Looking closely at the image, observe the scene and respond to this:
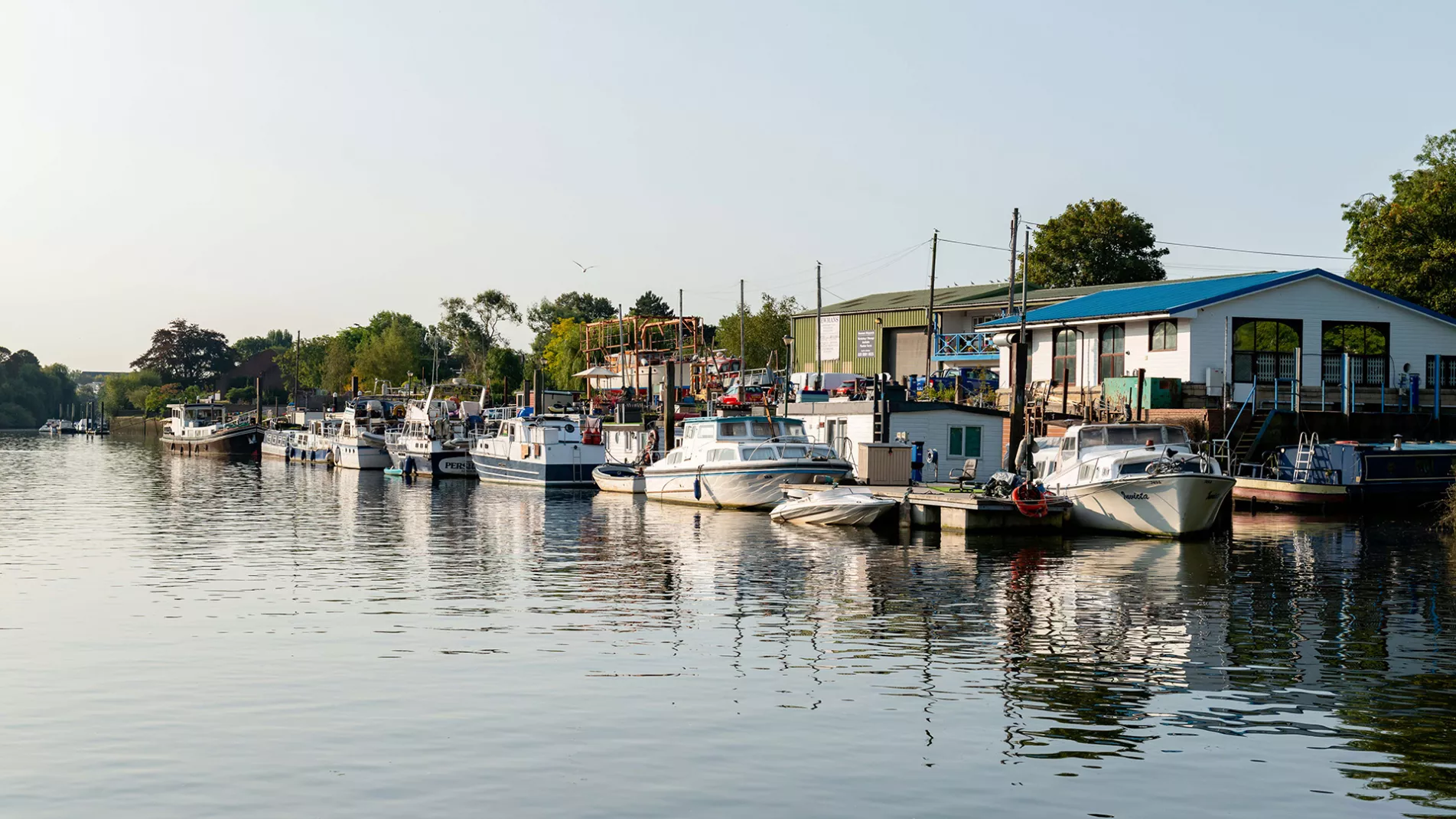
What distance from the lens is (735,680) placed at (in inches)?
720

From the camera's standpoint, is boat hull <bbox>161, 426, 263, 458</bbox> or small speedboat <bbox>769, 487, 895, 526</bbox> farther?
boat hull <bbox>161, 426, 263, 458</bbox>

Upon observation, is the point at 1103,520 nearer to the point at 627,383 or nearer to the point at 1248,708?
the point at 1248,708

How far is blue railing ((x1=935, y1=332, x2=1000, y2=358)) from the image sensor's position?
67875 millimetres

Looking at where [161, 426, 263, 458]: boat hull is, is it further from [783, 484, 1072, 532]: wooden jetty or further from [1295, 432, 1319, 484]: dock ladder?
[1295, 432, 1319, 484]: dock ladder

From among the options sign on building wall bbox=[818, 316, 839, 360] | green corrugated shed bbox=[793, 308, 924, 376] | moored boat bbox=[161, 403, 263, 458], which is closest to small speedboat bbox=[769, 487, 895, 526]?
green corrugated shed bbox=[793, 308, 924, 376]

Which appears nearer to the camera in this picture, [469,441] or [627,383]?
[469,441]

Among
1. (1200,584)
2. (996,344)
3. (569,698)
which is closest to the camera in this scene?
(569,698)

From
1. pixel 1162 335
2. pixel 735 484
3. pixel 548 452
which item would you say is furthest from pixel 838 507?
pixel 548 452

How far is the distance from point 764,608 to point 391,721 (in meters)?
10.2

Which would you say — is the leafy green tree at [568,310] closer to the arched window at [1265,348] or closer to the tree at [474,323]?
the tree at [474,323]

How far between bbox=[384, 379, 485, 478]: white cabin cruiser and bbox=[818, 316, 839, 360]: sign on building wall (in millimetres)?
21712

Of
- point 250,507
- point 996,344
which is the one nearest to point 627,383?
point 996,344

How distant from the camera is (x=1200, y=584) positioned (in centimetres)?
2775

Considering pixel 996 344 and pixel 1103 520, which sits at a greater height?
pixel 996 344
